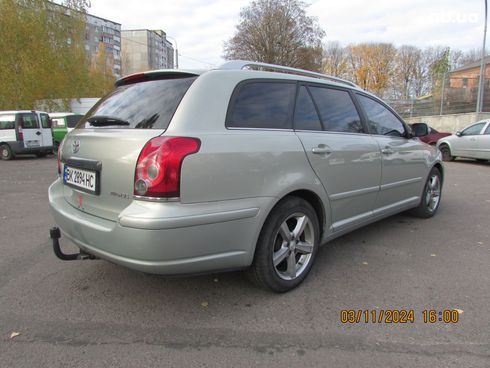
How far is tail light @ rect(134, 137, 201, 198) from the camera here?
2154 millimetres

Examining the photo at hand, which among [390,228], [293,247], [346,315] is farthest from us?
[390,228]

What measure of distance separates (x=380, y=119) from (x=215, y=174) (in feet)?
8.39

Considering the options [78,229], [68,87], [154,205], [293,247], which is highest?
[68,87]

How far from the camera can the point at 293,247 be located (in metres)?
2.90

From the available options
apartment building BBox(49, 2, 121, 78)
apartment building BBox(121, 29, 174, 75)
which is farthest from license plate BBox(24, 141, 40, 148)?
apartment building BBox(121, 29, 174, 75)

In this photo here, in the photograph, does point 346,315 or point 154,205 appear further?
point 346,315

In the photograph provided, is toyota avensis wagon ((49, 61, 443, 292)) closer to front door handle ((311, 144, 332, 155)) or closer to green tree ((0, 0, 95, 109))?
front door handle ((311, 144, 332, 155))

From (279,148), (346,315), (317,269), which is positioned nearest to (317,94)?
(279,148)

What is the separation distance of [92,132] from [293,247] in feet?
5.77

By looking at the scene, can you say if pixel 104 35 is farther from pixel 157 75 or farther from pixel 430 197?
pixel 157 75

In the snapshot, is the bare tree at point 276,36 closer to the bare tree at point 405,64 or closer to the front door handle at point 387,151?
the bare tree at point 405,64

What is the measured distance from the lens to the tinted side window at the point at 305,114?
2986mm

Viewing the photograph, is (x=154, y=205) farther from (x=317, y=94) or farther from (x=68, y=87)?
(x=68, y=87)

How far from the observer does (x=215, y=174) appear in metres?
2.29
